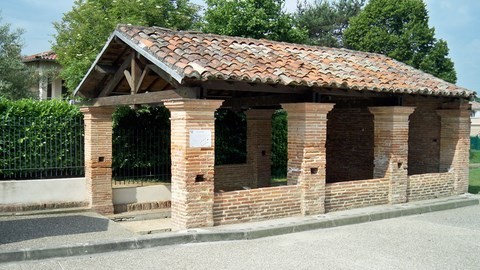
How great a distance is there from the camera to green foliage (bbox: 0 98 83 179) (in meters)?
11.3

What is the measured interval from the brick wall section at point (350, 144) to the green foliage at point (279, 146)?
3.47 m

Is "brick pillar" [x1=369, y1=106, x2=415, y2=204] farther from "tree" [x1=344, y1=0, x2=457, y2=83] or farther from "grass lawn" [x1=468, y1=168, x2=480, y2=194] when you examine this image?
"tree" [x1=344, y1=0, x2=457, y2=83]

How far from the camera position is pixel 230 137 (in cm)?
1582

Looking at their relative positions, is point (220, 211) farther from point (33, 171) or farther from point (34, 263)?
point (33, 171)

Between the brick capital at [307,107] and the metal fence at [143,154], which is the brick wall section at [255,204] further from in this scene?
the metal fence at [143,154]

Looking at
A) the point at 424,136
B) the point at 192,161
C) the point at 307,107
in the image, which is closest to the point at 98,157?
the point at 192,161

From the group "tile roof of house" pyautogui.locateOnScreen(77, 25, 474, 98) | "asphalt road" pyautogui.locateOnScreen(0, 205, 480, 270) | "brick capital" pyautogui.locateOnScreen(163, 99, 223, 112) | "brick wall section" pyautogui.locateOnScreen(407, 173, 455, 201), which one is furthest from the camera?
"brick wall section" pyautogui.locateOnScreen(407, 173, 455, 201)

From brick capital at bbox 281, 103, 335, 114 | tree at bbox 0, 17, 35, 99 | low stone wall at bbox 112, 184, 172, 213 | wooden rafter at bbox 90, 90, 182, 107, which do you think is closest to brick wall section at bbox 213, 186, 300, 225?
brick capital at bbox 281, 103, 335, 114

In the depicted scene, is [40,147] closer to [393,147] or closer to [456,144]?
[393,147]

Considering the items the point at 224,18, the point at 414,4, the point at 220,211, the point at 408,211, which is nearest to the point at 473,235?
the point at 408,211

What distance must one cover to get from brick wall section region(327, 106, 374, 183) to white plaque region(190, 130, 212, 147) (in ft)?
21.2

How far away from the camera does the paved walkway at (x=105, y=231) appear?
6988 mm

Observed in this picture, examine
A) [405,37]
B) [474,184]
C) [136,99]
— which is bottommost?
[474,184]

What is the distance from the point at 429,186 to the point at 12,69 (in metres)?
17.0
